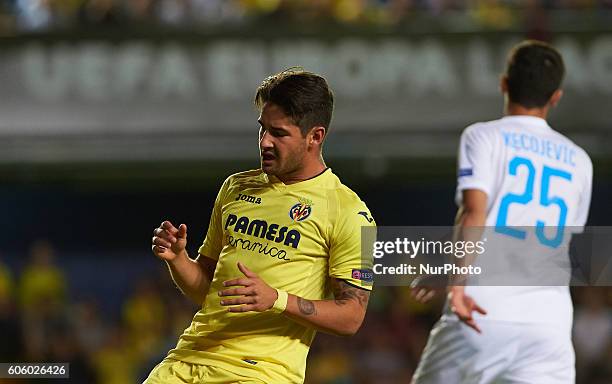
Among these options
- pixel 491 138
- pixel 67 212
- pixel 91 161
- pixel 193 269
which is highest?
pixel 491 138

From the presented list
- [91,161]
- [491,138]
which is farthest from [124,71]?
[491,138]

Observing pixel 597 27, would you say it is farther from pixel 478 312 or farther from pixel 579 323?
pixel 478 312

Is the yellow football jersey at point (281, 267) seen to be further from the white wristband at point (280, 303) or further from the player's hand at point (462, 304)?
the player's hand at point (462, 304)

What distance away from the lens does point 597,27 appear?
13.2 m

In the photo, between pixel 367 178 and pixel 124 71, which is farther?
pixel 367 178

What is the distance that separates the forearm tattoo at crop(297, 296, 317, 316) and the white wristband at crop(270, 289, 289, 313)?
6 centimetres

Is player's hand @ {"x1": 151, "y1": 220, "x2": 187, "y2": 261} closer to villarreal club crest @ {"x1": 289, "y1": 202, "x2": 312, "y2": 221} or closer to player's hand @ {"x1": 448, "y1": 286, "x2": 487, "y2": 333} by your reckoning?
villarreal club crest @ {"x1": 289, "y1": 202, "x2": 312, "y2": 221}

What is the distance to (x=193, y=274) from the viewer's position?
434 cm

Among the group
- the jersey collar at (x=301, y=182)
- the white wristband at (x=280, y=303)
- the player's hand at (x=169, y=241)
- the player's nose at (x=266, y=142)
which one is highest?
the player's nose at (x=266, y=142)

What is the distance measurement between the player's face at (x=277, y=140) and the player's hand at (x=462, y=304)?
3.72 ft

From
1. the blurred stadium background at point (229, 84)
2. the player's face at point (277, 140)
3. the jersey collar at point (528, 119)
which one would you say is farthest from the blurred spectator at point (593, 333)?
the player's face at point (277, 140)

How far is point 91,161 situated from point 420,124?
409cm

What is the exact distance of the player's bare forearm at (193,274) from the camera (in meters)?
4.28

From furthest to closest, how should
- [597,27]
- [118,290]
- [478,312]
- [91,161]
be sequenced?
[118,290], [91,161], [597,27], [478,312]
